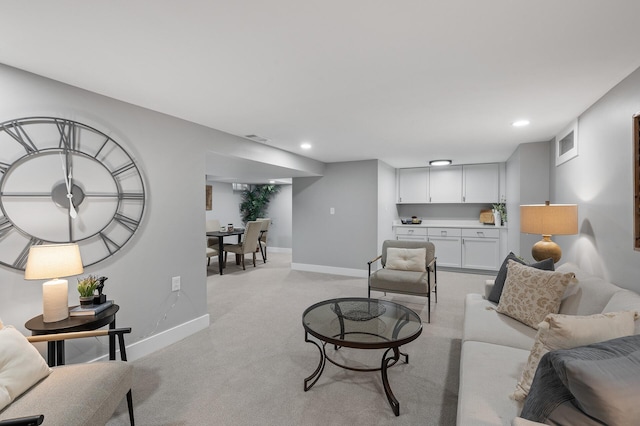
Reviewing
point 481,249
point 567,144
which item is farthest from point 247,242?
point 567,144

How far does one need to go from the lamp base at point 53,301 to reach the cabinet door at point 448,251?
18.9ft

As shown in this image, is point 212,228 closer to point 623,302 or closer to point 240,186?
point 240,186

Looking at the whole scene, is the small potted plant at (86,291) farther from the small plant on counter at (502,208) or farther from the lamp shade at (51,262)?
the small plant on counter at (502,208)

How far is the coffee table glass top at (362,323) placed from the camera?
1.97 meters

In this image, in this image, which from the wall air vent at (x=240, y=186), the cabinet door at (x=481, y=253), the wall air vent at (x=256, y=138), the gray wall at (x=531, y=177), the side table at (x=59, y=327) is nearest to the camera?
the side table at (x=59, y=327)

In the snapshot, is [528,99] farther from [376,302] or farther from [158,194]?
[158,194]

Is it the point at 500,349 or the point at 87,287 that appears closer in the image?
the point at 500,349

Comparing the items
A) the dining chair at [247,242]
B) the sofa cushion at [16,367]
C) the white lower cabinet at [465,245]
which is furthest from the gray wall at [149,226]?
the white lower cabinet at [465,245]

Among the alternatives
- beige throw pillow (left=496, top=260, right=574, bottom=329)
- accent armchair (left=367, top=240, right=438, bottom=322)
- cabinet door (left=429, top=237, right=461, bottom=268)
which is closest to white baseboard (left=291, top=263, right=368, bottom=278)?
accent armchair (left=367, top=240, right=438, bottom=322)

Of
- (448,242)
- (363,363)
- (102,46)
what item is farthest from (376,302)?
(448,242)

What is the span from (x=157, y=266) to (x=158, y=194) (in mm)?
665

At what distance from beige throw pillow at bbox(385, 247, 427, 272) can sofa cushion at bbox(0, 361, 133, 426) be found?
312 centimetres

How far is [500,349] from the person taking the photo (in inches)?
71.8

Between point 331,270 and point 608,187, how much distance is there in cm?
425
